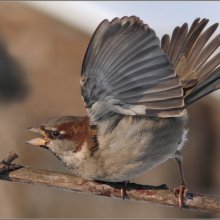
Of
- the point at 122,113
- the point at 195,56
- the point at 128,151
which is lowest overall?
the point at 128,151

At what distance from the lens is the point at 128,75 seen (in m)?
2.35

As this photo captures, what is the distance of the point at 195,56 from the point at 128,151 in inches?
25.4

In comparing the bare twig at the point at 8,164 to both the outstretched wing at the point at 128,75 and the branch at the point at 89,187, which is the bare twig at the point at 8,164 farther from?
the outstretched wing at the point at 128,75

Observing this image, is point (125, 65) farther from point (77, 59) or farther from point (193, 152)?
point (77, 59)

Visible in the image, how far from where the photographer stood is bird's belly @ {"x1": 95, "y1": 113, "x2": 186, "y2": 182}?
98.8 inches

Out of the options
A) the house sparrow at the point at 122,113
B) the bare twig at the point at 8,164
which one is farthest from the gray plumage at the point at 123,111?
the bare twig at the point at 8,164

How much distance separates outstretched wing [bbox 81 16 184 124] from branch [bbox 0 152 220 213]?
21 cm

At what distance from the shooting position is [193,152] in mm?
4965

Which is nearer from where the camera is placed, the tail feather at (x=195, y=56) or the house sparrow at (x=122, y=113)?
the house sparrow at (x=122, y=113)

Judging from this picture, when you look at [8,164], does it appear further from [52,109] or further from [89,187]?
[52,109]

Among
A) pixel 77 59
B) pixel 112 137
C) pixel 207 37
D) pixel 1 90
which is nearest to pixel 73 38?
pixel 77 59

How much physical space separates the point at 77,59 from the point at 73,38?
20cm

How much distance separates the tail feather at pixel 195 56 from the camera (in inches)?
114

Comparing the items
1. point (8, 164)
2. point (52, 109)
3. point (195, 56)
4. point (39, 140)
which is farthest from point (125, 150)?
point (52, 109)
